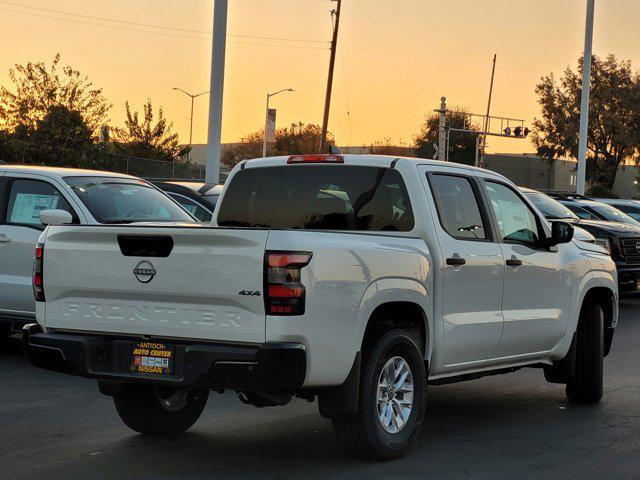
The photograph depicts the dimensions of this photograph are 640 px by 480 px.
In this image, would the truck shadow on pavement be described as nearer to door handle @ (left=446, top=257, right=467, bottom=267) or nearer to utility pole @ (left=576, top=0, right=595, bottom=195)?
door handle @ (left=446, top=257, right=467, bottom=267)

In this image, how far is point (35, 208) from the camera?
457 inches

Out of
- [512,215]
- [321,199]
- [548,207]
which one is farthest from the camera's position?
[548,207]

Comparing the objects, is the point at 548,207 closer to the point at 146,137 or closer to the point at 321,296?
the point at 321,296

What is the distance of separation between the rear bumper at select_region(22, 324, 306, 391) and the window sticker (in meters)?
4.86

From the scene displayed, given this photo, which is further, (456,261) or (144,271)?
(456,261)

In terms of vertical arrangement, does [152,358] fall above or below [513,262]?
below

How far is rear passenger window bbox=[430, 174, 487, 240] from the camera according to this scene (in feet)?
25.6

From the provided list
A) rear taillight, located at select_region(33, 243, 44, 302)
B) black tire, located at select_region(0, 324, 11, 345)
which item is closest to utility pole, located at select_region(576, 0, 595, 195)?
black tire, located at select_region(0, 324, 11, 345)

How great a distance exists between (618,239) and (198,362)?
45.2ft

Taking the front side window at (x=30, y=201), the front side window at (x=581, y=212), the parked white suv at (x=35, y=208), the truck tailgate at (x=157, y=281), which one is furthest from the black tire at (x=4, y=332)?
the front side window at (x=581, y=212)

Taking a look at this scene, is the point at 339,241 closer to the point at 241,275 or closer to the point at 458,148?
the point at 241,275

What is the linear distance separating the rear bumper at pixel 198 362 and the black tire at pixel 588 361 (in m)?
3.81

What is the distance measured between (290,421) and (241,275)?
2.47 metres

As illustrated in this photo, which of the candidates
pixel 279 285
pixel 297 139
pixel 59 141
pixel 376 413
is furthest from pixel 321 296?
pixel 297 139
